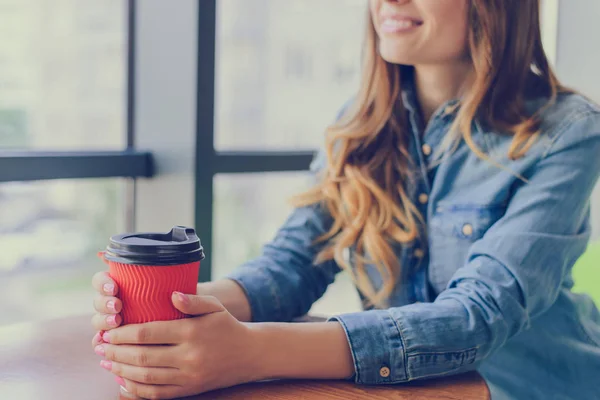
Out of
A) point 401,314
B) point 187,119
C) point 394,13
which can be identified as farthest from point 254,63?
point 401,314

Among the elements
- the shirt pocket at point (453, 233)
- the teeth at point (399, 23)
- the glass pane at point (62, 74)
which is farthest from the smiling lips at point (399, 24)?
the glass pane at point (62, 74)

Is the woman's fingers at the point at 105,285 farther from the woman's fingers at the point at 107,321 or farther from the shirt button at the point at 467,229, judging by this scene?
the shirt button at the point at 467,229

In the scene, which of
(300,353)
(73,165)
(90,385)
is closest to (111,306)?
(90,385)

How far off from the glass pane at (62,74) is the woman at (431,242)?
0.92 meters

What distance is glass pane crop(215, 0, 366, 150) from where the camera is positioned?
92.5 inches

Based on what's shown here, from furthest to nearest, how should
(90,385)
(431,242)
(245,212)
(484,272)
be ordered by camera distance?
(245,212) → (431,242) → (484,272) → (90,385)

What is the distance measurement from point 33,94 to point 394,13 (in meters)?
1.17

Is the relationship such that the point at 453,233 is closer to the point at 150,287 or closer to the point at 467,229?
the point at 467,229

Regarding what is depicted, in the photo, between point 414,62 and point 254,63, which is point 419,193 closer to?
point 414,62

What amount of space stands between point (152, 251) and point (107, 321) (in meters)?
0.13

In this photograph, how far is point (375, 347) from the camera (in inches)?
36.5

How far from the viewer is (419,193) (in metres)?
1.38

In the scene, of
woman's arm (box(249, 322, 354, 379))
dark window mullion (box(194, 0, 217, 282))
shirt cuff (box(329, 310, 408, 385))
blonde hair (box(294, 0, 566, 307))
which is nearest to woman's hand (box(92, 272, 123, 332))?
woman's arm (box(249, 322, 354, 379))

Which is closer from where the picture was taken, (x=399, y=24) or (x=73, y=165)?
(x=399, y=24)
